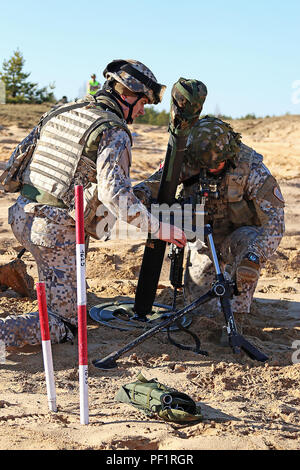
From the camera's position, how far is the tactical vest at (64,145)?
4.24 metres

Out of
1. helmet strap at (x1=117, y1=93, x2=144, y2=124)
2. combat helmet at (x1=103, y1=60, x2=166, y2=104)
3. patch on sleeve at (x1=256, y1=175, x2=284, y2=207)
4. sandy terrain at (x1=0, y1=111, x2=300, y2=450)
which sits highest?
combat helmet at (x1=103, y1=60, x2=166, y2=104)

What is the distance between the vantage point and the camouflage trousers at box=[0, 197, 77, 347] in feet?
14.4

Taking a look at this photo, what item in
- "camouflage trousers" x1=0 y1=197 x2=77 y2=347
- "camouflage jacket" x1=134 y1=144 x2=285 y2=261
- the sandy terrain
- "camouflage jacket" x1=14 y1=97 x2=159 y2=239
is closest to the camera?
the sandy terrain

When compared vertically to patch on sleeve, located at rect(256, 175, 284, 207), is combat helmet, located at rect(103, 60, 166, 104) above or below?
above

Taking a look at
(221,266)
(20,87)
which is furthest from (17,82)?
(221,266)

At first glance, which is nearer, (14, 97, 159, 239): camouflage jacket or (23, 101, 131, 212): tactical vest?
(14, 97, 159, 239): camouflage jacket

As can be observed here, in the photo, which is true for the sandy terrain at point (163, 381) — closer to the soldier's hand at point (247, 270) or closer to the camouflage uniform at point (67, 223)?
the camouflage uniform at point (67, 223)

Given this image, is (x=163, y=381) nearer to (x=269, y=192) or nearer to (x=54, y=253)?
(x=54, y=253)

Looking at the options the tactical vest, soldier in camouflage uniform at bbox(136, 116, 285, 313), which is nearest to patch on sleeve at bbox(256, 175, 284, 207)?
soldier in camouflage uniform at bbox(136, 116, 285, 313)

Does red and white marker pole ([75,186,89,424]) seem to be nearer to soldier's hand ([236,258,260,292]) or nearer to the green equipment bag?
the green equipment bag

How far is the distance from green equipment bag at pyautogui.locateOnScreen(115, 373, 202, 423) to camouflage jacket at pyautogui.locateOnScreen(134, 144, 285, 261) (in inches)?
72.3

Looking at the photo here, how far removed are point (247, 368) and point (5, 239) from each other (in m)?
4.14

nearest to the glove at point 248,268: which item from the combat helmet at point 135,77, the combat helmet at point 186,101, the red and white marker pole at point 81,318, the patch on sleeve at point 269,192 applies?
the patch on sleeve at point 269,192

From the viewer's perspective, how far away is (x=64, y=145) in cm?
436
